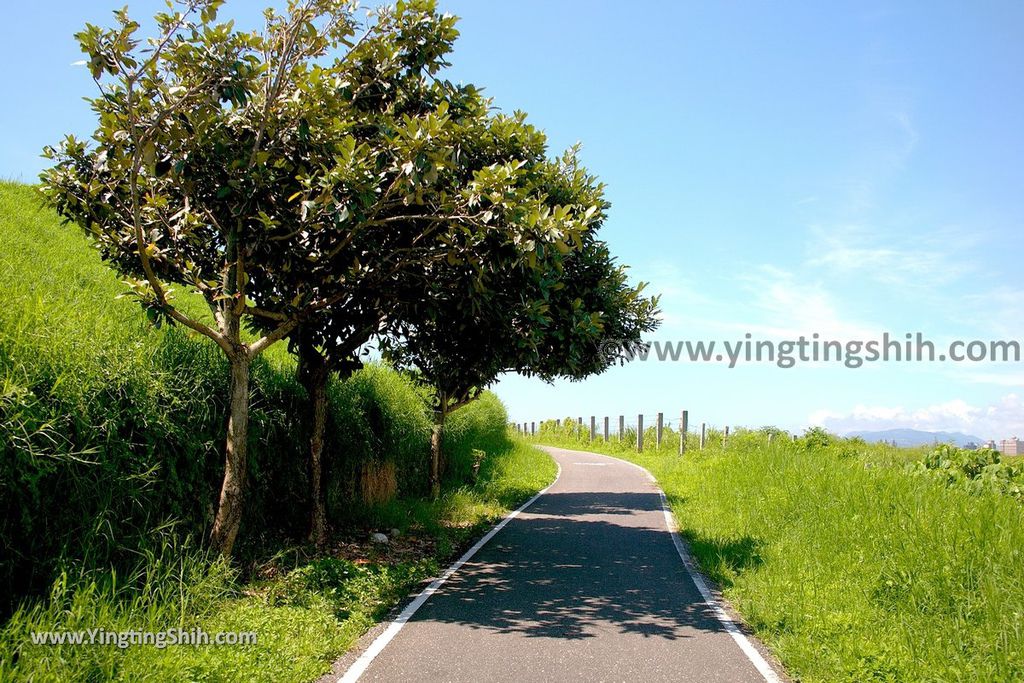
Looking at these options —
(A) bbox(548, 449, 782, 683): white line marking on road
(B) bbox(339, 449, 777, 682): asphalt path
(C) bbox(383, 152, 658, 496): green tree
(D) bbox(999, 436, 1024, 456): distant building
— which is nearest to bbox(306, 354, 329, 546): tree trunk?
(C) bbox(383, 152, 658, 496): green tree

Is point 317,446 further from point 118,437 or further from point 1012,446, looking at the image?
point 1012,446

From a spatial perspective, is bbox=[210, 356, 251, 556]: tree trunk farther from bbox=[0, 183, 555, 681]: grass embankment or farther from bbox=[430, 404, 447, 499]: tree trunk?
bbox=[430, 404, 447, 499]: tree trunk

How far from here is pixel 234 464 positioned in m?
8.55

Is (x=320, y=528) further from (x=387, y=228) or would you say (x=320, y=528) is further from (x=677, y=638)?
(x=677, y=638)

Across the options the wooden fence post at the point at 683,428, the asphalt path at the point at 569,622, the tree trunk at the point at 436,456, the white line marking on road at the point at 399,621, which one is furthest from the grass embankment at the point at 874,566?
the wooden fence post at the point at 683,428

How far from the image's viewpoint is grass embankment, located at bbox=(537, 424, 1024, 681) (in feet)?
19.5

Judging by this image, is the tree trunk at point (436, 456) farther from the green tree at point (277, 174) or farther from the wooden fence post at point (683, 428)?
the wooden fence post at point (683, 428)

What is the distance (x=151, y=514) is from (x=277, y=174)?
4.11 meters

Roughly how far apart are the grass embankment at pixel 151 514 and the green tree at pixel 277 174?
74cm

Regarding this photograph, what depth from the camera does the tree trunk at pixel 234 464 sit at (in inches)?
331

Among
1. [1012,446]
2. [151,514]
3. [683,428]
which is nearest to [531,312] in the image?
[151,514]

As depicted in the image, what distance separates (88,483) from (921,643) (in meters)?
7.14

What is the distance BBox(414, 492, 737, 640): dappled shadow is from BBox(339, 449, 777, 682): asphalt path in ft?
0.05

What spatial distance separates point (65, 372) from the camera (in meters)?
6.55
